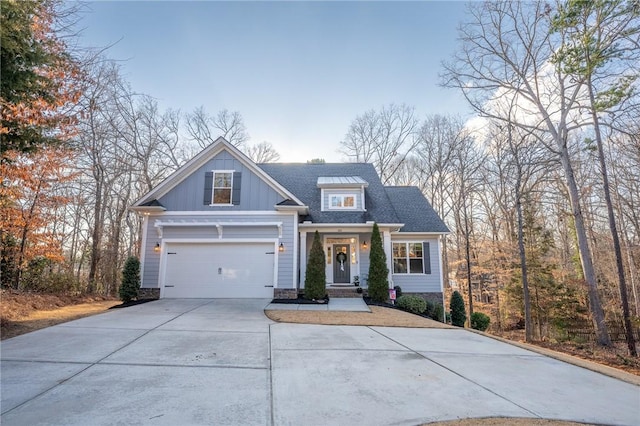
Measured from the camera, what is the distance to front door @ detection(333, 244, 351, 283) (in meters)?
13.4

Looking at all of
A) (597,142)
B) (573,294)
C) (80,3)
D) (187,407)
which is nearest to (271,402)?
(187,407)

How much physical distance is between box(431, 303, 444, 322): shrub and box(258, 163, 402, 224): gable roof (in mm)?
3846

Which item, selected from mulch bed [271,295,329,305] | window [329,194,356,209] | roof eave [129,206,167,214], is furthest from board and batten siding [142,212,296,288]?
window [329,194,356,209]

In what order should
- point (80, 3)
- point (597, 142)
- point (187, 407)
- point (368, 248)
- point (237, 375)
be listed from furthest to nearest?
point (368, 248) → point (597, 142) → point (80, 3) → point (237, 375) → point (187, 407)

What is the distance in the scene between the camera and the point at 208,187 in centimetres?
1205

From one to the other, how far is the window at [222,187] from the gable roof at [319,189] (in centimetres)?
339

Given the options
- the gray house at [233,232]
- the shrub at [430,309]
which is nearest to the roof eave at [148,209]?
the gray house at [233,232]

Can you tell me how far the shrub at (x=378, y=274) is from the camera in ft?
38.2

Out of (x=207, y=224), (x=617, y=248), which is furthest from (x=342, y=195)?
(x=617, y=248)

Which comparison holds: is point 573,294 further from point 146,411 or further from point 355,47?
point 146,411

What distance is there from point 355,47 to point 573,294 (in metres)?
14.0

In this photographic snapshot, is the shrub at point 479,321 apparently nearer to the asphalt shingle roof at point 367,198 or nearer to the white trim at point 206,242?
the asphalt shingle roof at point 367,198

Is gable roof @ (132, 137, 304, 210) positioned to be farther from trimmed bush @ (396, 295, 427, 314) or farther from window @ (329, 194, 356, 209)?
trimmed bush @ (396, 295, 427, 314)

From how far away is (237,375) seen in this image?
3986 millimetres
